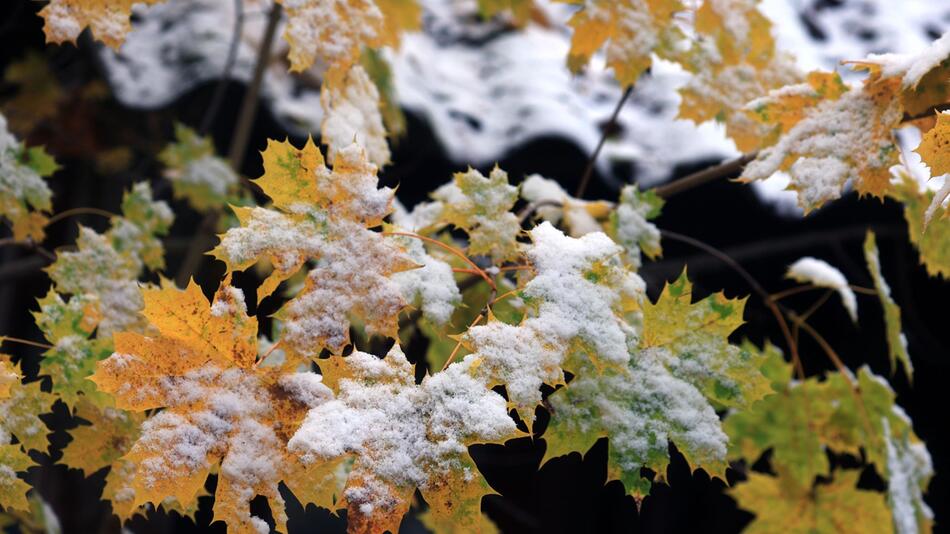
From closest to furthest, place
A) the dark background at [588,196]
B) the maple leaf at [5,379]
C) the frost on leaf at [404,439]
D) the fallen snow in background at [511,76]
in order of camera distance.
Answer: the frost on leaf at [404,439] → the maple leaf at [5,379] → the fallen snow in background at [511,76] → the dark background at [588,196]

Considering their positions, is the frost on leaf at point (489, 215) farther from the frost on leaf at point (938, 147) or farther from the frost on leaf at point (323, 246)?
the frost on leaf at point (938, 147)

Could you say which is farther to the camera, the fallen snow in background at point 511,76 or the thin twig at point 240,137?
the fallen snow in background at point 511,76

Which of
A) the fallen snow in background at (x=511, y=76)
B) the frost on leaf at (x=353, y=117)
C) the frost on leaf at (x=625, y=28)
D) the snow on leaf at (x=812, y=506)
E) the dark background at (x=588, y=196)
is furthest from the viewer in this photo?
the dark background at (x=588, y=196)

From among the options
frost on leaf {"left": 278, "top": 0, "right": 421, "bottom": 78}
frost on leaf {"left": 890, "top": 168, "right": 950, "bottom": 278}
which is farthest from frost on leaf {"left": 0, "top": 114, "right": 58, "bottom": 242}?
frost on leaf {"left": 890, "top": 168, "right": 950, "bottom": 278}

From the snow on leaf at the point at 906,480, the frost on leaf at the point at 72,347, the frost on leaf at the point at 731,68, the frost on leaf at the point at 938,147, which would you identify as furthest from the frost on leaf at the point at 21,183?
the snow on leaf at the point at 906,480

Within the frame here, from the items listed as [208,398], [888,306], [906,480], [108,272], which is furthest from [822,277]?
[108,272]

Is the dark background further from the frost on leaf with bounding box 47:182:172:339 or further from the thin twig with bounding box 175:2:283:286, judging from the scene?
the frost on leaf with bounding box 47:182:172:339

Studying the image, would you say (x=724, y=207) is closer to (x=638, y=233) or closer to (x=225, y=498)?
(x=638, y=233)
